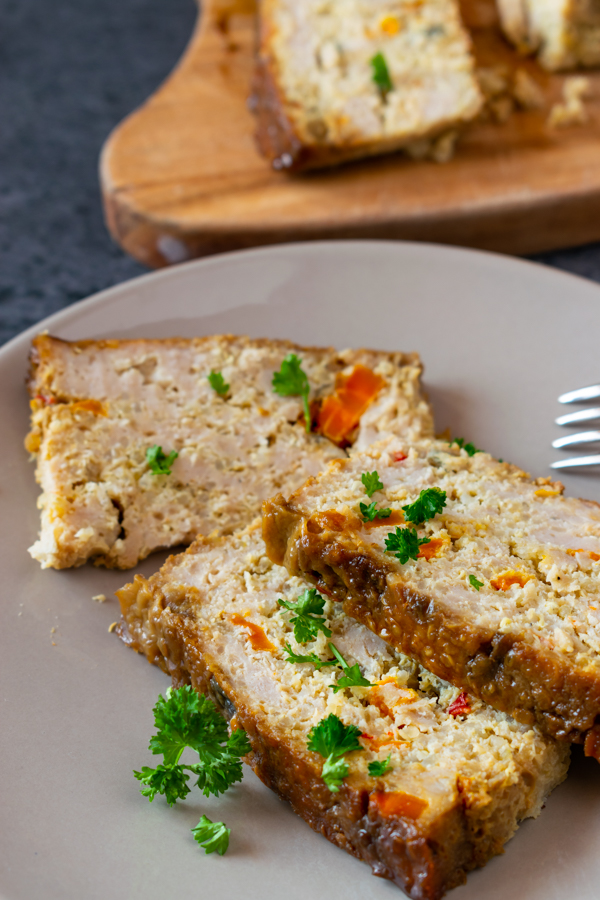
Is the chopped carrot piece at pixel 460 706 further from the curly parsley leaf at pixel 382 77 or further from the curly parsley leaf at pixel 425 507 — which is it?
the curly parsley leaf at pixel 382 77

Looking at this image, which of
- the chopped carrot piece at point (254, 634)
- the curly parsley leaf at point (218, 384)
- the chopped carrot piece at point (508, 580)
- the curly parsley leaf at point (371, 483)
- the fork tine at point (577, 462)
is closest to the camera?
the chopped carrot piece at point (508, 580)

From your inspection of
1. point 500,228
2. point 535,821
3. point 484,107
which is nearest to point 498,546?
point 535,821

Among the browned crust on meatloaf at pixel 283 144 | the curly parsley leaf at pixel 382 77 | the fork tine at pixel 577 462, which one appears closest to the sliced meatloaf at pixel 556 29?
the curly parsley leaf at pixel 382 77

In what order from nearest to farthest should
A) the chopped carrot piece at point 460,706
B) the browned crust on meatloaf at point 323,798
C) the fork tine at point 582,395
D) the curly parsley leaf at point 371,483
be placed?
the browned crust on meatloaf at point 323,798
the chopped carrot piece at point 460,706
the curly parsley leaf at point 371,483
the fork tine at point 582,395

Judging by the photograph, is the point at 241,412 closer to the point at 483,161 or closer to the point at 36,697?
the point at 36,697

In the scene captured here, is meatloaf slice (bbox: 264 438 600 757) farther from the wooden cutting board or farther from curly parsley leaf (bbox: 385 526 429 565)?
the wooden cutting board

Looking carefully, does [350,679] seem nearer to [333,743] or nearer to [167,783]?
[333,743]

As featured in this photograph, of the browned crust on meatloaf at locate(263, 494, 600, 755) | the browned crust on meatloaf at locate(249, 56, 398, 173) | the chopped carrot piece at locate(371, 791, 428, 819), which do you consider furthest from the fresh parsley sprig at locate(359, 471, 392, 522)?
the browned crust on meatloaf at locate(249, 56, 398, 173)
